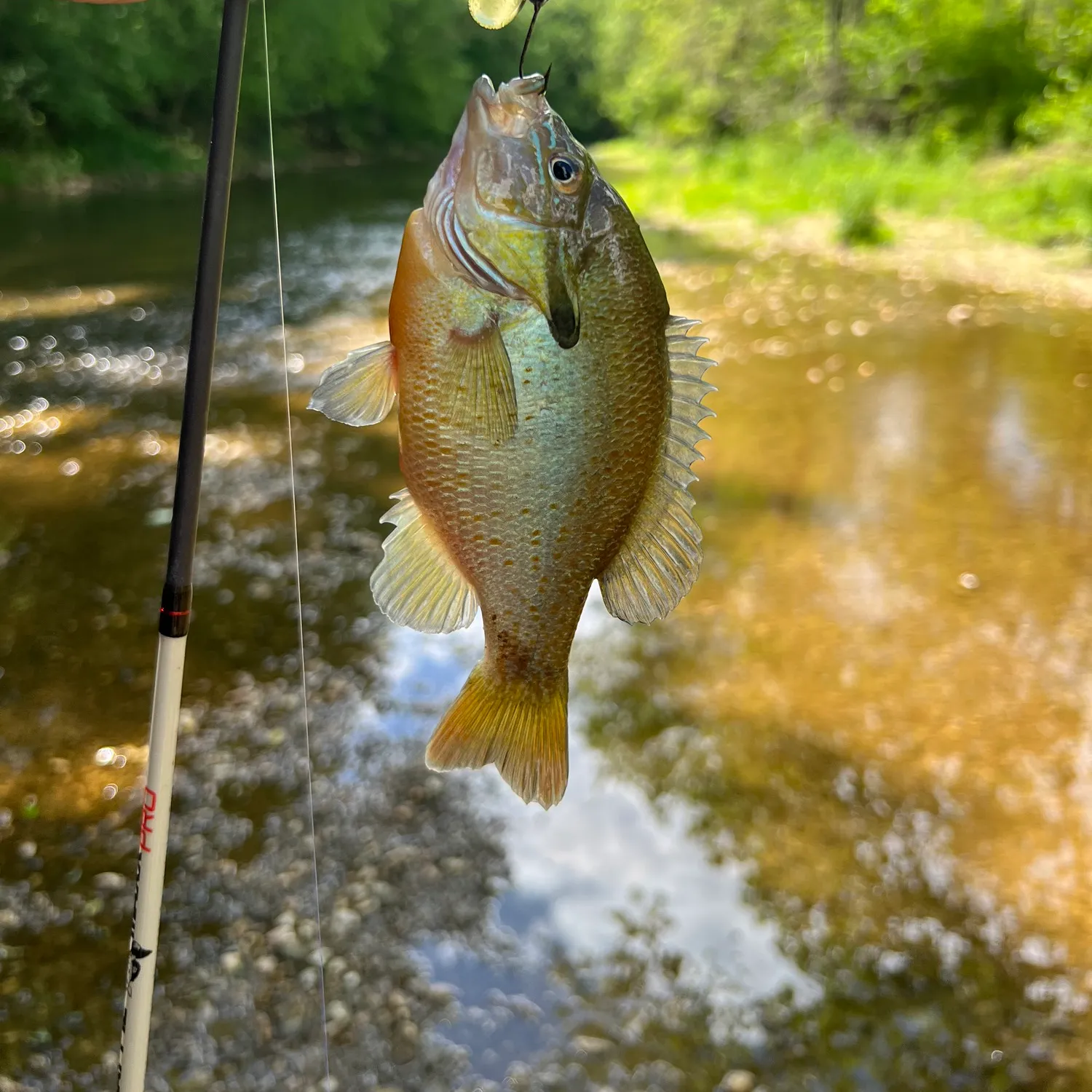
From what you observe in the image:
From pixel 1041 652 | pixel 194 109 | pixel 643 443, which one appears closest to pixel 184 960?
pixel 643 443

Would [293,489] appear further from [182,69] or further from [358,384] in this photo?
[182,69]

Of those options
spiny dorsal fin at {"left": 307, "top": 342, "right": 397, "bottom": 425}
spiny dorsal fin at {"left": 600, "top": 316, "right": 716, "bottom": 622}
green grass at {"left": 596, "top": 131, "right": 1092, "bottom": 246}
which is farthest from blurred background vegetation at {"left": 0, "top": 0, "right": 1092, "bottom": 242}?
spiny dorsal fin at {"left": 307, "top": 342, "right": 397, "bottom": 425}

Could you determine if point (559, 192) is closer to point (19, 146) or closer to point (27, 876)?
point (27, 876)

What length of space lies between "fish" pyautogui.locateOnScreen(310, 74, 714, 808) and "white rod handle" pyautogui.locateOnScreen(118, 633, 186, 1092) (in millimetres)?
622

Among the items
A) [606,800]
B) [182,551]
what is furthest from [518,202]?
[606,800]

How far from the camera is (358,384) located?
1.21 metres

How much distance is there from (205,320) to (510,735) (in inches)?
28.4

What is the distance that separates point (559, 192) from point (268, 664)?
442 cm

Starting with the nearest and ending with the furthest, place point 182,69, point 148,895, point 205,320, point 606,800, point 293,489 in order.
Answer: point 205,320
point 148,895
point 293,489
point 606,800
point 182,69

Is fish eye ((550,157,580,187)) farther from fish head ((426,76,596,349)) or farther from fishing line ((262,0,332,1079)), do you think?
fishing line ((262,0,332,1079))

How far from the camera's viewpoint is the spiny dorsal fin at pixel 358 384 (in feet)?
3.92

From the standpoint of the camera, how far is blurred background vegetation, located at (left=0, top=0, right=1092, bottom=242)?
1889 cm

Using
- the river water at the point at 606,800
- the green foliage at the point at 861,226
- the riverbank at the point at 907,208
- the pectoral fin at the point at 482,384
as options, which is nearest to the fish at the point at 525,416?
the pectoral fin at the point at 482,384

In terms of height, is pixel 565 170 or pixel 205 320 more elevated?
pixel 565 170
